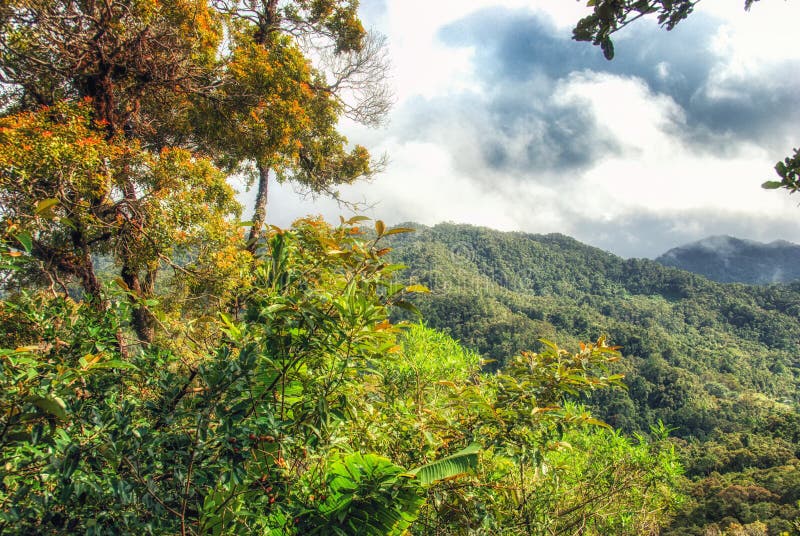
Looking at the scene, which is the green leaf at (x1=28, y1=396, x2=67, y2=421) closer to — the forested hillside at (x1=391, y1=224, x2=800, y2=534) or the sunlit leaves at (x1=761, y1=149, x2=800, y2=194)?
the forested hillside at (x1=391, y1=224, x2=800, y2=534)

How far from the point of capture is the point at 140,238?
5.36 meters

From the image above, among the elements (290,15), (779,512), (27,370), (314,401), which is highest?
(290,15)

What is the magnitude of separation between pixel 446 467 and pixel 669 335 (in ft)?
403

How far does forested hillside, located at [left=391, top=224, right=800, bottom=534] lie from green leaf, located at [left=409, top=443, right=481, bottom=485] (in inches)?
27.9

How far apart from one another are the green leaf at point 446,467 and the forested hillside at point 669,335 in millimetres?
710

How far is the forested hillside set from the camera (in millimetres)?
23031

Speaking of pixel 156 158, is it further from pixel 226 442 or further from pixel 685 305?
pixel 685 305

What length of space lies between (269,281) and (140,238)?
476 centimetres

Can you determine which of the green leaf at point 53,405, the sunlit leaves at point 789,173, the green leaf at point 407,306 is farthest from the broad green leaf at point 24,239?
the sunlit leaves at point 789,173

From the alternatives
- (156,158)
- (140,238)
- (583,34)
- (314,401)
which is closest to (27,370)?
(314,401)

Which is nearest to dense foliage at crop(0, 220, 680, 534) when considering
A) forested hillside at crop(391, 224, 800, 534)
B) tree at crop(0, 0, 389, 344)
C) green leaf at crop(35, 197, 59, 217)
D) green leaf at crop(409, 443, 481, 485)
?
green leaf at crop(409, 443, 481, 485)

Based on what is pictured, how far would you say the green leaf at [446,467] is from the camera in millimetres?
1620

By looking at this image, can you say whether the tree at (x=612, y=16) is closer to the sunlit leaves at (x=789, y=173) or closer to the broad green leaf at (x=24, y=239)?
the sunlit leaves at (x=789, y=173)

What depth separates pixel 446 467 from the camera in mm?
1676
